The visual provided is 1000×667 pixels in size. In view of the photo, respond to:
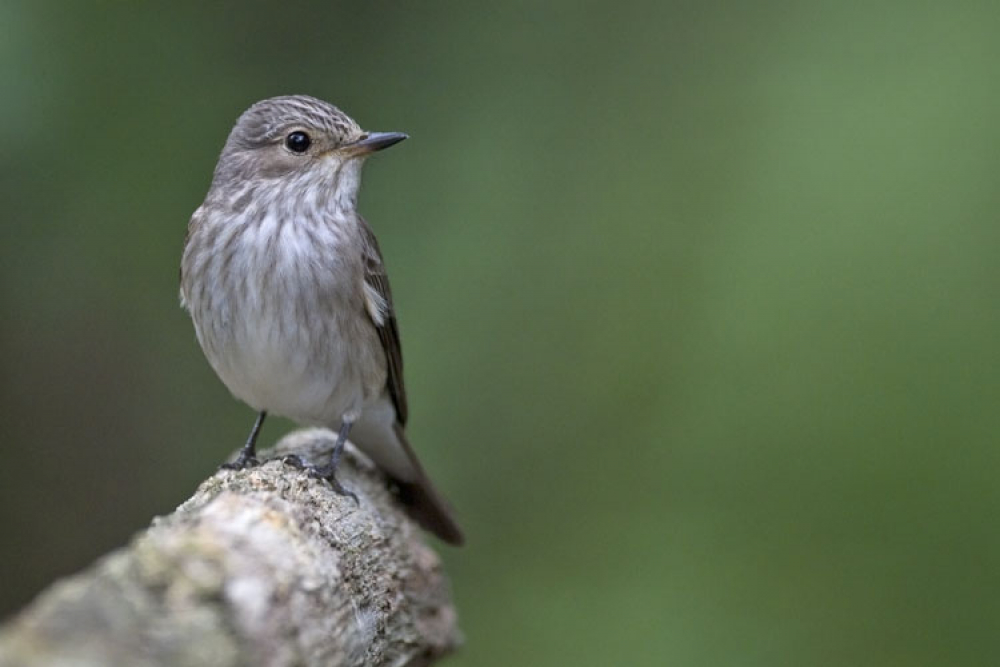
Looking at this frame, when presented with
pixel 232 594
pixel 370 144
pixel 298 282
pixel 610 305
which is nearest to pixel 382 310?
pixel 298 282

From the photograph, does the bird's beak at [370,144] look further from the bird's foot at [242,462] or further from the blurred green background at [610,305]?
the blurred green background at [610,305]

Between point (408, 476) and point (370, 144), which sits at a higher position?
point (370, 144)

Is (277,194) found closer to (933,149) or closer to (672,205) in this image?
(672,205)

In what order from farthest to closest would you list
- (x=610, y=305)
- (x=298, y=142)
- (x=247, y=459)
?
(x=610, y=305)
(x=298, y=142)
(x=247, y=459)

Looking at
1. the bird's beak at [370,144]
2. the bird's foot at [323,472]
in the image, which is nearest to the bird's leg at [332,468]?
the bird's foot at [323,472]

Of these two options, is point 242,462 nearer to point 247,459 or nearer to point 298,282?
point 247,459

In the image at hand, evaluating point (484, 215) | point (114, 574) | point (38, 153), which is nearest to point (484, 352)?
point (484, 215)

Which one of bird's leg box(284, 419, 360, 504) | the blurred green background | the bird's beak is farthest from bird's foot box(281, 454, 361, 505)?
the blurred green background
